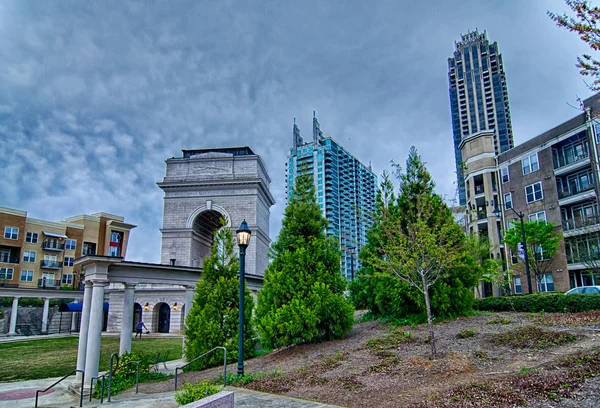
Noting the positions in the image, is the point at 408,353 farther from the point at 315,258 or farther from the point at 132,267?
the point at 132,267

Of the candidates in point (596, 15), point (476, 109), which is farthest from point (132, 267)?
point (476, 109)

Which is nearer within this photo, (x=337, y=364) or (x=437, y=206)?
(x=337, y=364)

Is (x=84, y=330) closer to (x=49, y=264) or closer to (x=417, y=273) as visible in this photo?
(x=417, y=273)

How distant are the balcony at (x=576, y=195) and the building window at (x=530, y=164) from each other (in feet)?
10.1

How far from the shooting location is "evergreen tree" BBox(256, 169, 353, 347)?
13.0m

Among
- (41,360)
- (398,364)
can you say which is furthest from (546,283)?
(41,360)

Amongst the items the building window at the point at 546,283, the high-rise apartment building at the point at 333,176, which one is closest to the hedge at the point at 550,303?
the building window at the point at 546,283

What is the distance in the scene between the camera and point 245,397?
8.52 meters

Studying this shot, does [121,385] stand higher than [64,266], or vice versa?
[64,266]

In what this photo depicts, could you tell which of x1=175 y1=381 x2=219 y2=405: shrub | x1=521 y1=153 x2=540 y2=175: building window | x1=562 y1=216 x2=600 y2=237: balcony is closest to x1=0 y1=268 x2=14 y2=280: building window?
x1=175 y1=381 x2=219 y2=405: shrub

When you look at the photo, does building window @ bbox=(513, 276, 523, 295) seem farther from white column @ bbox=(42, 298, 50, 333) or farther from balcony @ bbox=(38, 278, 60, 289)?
balcony @ bbox=(38, 278, 60, 289)

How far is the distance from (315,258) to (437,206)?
4.69 metres

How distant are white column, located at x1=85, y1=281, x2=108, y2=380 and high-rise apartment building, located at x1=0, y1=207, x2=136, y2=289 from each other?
37289 millimetres

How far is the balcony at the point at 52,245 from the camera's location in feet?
169
